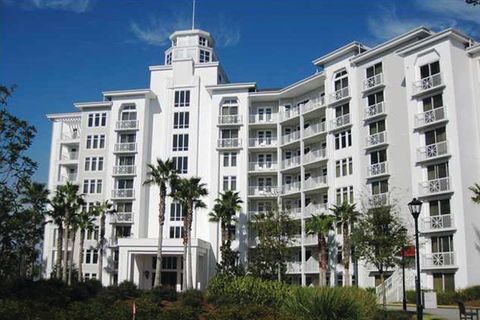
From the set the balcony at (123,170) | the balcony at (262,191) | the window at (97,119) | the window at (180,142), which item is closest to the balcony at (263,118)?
the balcony at (262,191)

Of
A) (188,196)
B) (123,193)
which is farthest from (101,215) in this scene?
(188,196)

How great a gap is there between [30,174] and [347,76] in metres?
35.5

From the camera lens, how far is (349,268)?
5144 centimetres

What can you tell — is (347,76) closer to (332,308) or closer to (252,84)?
(252,84)

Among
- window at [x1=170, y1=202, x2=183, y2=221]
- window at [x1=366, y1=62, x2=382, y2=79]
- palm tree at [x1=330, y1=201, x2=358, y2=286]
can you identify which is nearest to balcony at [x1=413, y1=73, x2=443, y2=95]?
window at [x1=366, y1=62, x2=382, y2=79]

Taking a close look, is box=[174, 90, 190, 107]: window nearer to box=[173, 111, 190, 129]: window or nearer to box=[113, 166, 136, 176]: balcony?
box=[173, 111, 190, 129]: window

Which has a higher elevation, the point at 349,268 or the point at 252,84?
the point at 252,84

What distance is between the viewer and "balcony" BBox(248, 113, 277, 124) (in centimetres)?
6531

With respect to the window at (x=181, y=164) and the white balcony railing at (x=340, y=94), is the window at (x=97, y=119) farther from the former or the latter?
the white balcony railing at (x=340, y=94)

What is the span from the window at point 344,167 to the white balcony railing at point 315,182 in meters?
2.59

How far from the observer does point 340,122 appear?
183 ft

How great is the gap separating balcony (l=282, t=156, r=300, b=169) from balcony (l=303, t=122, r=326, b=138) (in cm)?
300

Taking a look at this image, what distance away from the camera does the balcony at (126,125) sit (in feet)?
219

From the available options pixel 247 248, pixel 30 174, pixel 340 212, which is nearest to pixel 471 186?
pixel 340 212
